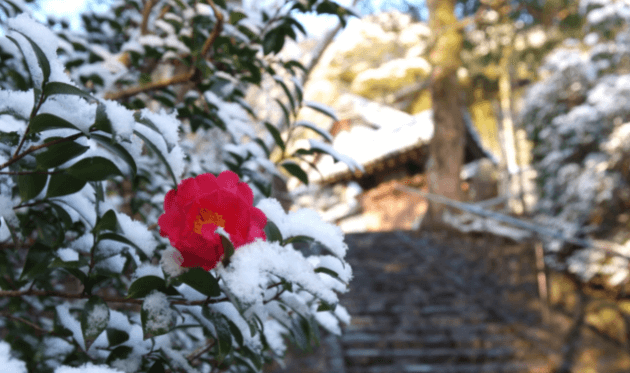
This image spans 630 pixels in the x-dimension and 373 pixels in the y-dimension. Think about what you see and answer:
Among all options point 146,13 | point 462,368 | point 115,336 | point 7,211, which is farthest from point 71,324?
point 462,368

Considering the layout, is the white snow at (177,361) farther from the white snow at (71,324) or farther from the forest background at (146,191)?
the white snow at (71,324)

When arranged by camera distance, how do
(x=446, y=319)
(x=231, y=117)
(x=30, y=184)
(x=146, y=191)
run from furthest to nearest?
(x=446, y=319) < (x=146, y=191) < (x=231, y=117) < (x=30, y=184)

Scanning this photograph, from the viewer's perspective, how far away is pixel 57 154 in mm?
511

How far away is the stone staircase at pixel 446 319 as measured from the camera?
9.50ft

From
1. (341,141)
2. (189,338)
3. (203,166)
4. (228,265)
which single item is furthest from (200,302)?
(341,141)

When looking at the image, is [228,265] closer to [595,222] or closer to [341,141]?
[595,222]

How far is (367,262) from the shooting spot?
5.48 meters

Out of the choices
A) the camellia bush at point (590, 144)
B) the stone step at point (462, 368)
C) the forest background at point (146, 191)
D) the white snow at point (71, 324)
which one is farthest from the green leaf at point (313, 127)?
the camellia bush at point (590, 144)

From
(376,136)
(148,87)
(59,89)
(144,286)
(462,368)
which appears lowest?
(462,368)

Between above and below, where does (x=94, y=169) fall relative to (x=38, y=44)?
→ below

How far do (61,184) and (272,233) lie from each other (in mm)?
282

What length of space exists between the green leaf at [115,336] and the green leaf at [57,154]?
30 cm

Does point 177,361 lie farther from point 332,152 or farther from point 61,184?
→ point 332,152

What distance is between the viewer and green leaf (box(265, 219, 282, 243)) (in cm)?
53
